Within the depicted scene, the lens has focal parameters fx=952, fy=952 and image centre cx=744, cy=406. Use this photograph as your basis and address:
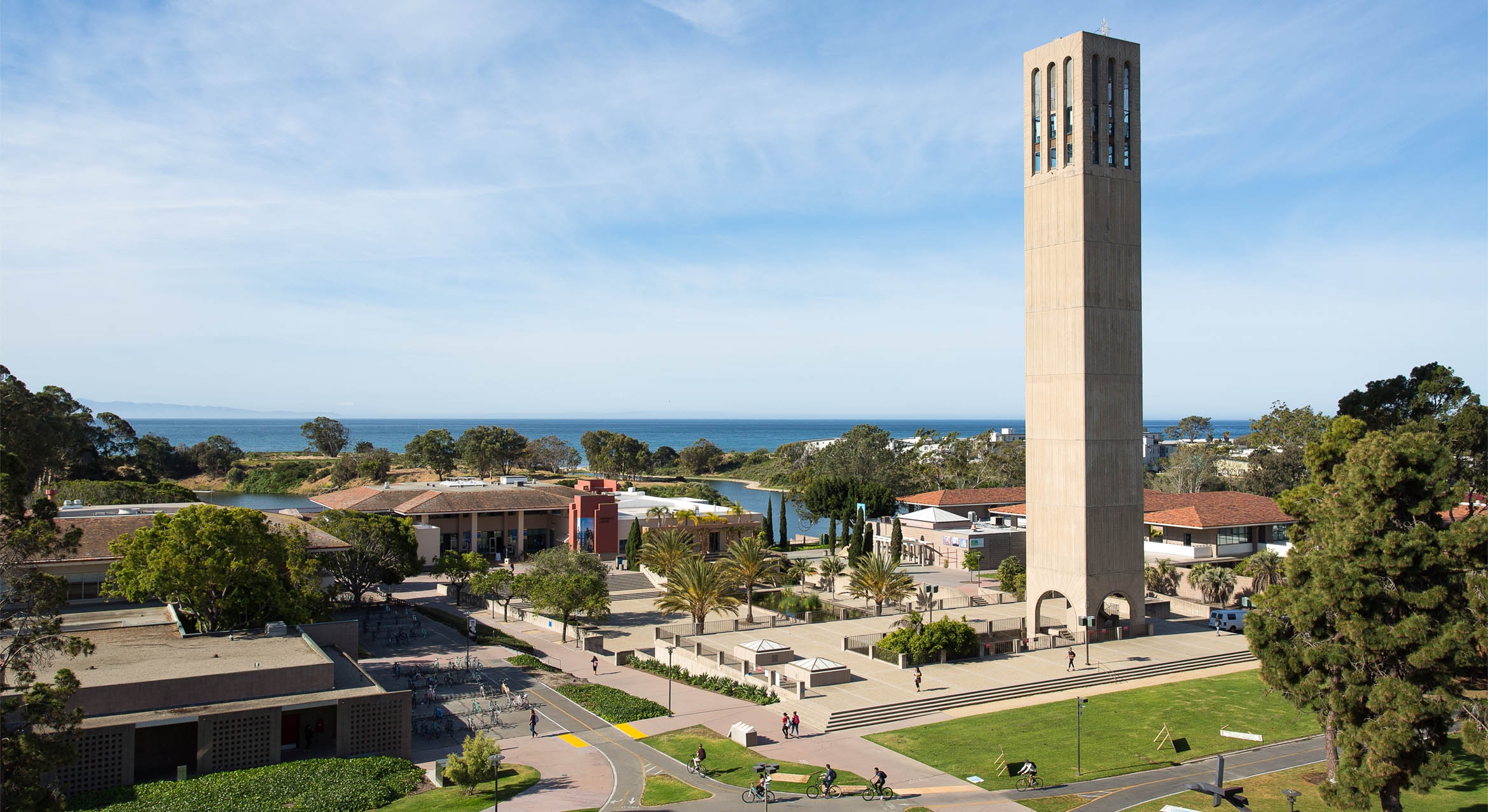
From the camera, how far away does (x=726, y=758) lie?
3077cm

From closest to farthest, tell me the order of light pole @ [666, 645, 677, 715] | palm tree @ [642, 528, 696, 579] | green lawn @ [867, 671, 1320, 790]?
green lawn @ [867, 671, 1320, 790] → light pole @ [666, 645, 677, 715] → palm tree @ [642, 528, 696, 579]

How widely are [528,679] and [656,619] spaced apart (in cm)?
1574

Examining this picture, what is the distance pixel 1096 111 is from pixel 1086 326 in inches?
428

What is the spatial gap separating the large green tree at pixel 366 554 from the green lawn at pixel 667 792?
100ft

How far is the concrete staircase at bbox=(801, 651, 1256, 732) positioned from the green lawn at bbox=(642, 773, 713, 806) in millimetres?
7763

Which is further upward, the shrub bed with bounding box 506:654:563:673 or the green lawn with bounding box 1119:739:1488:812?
the green lawn with bounding box 1119:739:1488:812

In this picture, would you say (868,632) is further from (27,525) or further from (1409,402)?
(27,525)

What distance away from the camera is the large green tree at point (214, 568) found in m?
35.9

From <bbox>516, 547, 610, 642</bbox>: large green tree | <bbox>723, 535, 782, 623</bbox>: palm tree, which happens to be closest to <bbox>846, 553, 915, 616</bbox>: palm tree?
<bbox>723, 535, 782, 623</bbox>: palm tree

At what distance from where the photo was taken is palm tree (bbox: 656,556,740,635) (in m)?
48.7

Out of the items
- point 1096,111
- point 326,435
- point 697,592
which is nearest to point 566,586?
point 697,592

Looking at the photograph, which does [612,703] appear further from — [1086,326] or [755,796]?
[1086,326]

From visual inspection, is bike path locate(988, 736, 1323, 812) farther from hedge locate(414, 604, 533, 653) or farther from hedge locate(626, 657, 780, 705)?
hedge locate(414, 604, 533, 653)

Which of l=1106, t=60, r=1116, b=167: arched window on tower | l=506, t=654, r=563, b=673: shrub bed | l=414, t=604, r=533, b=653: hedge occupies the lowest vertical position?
l=414, t=604, r=533, b=653: hedge
